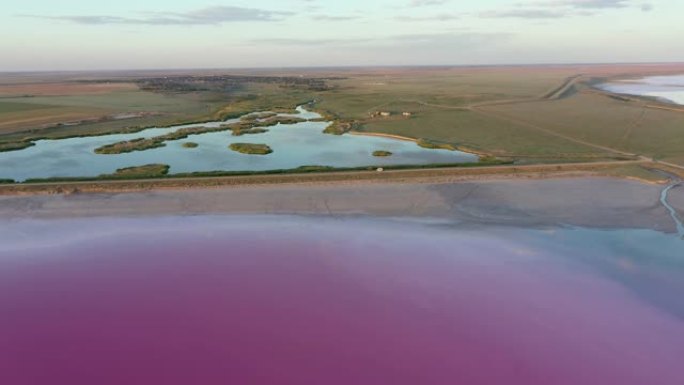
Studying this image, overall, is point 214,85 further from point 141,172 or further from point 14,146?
point 141,172

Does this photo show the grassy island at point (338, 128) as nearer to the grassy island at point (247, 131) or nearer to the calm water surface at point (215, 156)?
the calm water surface at point (215, 156)

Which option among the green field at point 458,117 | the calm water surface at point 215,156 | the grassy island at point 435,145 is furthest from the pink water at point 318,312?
the grassy island at point 435,145

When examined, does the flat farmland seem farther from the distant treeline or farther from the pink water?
the distant treeline

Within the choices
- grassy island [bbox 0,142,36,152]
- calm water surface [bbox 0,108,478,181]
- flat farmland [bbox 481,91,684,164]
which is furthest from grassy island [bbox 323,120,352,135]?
grassy island [bbox 0,142,36,152]

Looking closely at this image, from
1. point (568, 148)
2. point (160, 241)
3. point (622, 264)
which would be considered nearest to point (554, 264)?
point (622, 264)

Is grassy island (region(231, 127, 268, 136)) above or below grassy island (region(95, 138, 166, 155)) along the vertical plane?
below

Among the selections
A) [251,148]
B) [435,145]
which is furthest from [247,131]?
[435,145]
